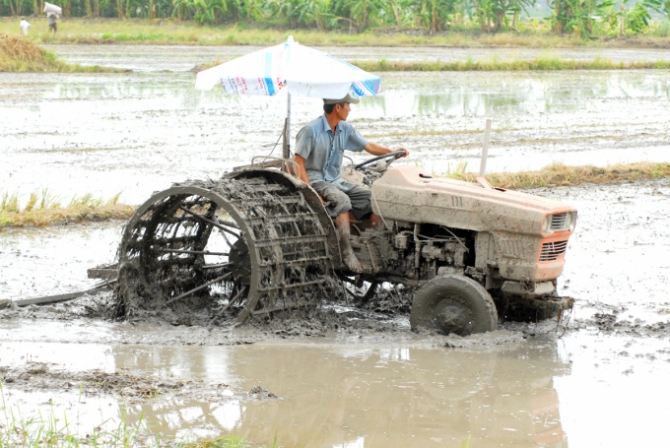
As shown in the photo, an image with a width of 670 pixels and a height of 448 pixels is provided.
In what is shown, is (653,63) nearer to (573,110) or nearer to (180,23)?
(573,110)

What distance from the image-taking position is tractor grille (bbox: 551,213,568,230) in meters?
6.48

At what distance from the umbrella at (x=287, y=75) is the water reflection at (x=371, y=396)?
1.81 meters

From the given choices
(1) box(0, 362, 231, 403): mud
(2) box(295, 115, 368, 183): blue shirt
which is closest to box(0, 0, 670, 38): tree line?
(2) box(295, 115, 368, 183): blue shirt

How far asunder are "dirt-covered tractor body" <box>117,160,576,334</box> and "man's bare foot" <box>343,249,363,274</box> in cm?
4

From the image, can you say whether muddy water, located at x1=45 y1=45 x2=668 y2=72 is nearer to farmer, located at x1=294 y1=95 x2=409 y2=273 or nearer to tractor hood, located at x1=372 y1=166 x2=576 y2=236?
farmer, located at x1=294 y1=95 x2=409 y2=273

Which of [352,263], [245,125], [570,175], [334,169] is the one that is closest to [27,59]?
[245,125]

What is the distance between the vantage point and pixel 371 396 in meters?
5.68

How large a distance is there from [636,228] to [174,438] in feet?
23.1

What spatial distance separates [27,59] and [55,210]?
16870 millimetres

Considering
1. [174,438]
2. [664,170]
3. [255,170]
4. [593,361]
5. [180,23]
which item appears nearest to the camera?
[174,438]

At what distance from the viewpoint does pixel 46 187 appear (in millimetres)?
11664

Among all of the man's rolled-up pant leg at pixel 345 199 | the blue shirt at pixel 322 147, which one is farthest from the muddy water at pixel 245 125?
the man's rolled-up pant leg at pixel 345 199

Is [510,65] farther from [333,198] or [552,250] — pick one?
[552,250]

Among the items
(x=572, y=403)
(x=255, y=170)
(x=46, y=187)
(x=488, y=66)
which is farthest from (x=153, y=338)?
(x=488, y=66)
